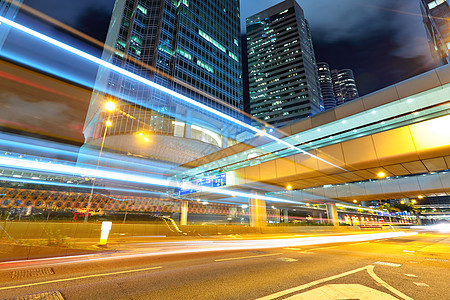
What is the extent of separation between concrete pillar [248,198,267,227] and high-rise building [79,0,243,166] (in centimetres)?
3881

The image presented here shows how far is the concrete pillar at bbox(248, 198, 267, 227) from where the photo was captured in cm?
2294

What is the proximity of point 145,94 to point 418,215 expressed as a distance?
10995 cm

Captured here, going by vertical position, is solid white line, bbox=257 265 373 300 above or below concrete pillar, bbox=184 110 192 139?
below

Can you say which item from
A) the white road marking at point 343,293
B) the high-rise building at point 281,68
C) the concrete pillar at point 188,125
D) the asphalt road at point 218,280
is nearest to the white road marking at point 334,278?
the asphalt road at point 218,280

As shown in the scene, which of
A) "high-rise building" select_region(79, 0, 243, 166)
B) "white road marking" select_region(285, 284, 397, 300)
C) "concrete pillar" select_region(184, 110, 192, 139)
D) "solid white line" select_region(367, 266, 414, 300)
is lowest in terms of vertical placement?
"solid white line" select_region(367, 266, 414, 300)

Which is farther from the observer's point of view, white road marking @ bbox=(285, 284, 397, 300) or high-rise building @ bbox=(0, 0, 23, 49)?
high-rise building @ bbox=(0, 0, 23, 49)

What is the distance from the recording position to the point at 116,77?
6131cm

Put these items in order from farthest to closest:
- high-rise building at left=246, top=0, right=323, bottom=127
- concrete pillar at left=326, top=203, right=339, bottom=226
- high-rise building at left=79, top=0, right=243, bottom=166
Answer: high-rise building at left=246, top=0, right=323, bottom=127, high-rise building at left=79, top=0, right=243, bottom=166, concrete pillar at left=326, top=203, right=339, bottom=226

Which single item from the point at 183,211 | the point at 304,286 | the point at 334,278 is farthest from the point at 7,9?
the point at 334,278

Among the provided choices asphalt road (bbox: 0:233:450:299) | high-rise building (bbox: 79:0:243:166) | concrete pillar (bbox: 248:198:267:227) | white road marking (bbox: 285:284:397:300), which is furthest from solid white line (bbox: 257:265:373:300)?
high-rise building (bbox: 79:0:243:166)

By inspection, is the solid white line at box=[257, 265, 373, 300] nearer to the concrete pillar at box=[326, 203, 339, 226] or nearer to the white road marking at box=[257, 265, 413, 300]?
the white road marking at box=[257, 265, 413, 300]

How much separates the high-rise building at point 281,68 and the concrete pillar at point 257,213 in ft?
357

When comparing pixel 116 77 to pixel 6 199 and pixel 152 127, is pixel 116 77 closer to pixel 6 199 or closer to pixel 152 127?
pixel 152 127

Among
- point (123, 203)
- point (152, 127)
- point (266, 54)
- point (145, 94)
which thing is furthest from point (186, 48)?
point (266, 54)
